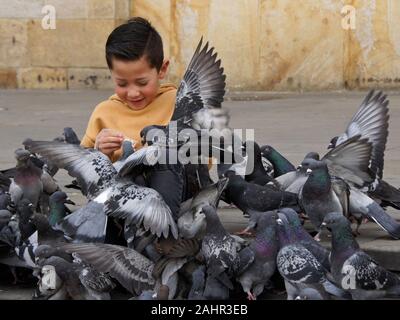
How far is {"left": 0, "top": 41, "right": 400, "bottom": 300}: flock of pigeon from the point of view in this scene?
478 centimetres

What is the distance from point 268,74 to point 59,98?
2577 mm

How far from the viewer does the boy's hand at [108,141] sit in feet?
18.0

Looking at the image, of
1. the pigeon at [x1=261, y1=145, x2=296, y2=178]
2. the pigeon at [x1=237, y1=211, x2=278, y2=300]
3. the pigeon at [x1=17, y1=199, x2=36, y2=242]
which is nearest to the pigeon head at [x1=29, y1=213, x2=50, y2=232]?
the pigeon at [x1=17, y1=199, x2=36, y2=242]

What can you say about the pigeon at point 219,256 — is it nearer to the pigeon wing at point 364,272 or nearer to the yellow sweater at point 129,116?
the pigeon wing at point 364,272

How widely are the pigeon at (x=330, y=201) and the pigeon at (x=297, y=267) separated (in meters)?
0.55

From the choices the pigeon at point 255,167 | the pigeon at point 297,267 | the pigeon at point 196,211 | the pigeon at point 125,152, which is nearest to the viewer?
the pigeon at point 297,267

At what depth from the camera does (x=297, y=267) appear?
4676 millimetres

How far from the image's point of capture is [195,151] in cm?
529

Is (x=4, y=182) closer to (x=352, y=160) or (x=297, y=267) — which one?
(x=352, y=160)

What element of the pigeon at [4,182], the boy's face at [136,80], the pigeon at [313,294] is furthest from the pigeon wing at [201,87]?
the pigeon at [4,182]

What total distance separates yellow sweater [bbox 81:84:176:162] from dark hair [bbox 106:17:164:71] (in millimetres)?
215

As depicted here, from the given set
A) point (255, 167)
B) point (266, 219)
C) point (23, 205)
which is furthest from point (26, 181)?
point (266, 219)

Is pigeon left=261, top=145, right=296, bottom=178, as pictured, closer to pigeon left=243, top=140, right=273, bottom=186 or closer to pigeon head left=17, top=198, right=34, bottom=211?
pigeon left=243, top=140, right=273, bottom=186

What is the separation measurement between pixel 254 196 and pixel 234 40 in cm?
779
